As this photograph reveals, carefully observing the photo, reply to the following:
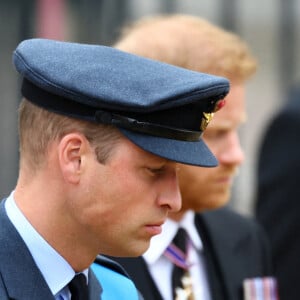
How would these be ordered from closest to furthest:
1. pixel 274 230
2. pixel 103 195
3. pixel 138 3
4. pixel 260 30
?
pixel 103 195 < pixel 274 230 < pixel 138 3 < pixel 260 30

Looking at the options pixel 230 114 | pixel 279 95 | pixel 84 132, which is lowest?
pixel 279 95

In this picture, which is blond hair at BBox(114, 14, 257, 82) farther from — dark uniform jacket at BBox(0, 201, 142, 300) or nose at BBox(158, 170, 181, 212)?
dark uniform jacket at BBox(0, 201, 142, 300)

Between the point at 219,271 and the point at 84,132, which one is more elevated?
the point at 84,132

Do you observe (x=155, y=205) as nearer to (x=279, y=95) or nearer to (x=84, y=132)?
(x=84, y=132)

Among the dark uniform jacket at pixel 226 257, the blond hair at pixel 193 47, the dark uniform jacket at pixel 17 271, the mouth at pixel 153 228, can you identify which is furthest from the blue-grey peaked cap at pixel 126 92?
the blond hair at pixel 193 47

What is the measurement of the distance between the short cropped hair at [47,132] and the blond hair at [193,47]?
1006 millimetres

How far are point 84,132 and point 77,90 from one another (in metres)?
0.09

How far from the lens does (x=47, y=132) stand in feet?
8.16

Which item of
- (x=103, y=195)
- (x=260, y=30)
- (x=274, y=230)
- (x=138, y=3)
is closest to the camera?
(x=103, y=195)

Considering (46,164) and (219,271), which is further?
(219,271)

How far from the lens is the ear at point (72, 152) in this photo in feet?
8.02

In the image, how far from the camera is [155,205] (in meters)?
2.52

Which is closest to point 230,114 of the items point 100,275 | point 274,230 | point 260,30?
point 100,275

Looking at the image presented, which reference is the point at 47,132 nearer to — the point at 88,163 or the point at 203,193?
the point at 88,163
